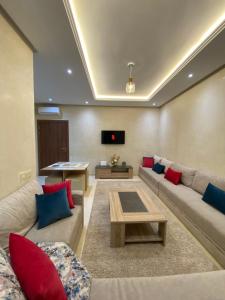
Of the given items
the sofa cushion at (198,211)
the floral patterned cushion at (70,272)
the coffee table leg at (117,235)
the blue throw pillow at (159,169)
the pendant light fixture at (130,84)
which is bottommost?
the coffee table leg at (117,235)

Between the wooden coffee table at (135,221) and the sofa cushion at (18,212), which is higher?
the sofa cushion at (18,212)

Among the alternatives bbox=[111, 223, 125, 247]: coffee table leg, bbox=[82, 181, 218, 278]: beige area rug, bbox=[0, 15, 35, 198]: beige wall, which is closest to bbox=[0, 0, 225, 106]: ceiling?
bbox=[0, 15, 35, 198]: beige wall

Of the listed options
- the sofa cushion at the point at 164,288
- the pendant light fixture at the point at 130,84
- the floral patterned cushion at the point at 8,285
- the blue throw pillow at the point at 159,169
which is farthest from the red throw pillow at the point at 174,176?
the floral patterned cushion at the point at 8,285

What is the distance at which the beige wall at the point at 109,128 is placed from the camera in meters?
5.84

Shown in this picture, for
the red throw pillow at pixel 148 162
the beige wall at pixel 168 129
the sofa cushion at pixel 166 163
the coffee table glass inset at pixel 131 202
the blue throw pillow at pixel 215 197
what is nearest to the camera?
the blue throw pillow at pixel 215 197

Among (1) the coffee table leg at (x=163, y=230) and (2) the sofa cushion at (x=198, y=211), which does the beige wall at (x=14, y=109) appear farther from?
(2) the sofa cushion at (x=198, y=211)

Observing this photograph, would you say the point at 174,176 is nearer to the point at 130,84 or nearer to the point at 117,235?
the point at 117,235

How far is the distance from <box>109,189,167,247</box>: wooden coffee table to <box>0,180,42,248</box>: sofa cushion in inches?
39.5

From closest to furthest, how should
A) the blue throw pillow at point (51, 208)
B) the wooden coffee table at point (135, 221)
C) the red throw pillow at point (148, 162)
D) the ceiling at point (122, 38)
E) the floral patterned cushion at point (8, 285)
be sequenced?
the floral patterned cushion at point (8, 285), the ceiling at point (122, 38), the blue throw pillow at point (51, 208), the wooden coffee table at point (135, 221), the red throw pillow at point (148, 162)

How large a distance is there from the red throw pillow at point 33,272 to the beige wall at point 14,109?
0.94 meters

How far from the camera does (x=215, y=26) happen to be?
77.3 inches

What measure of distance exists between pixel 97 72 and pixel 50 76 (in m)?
1.00

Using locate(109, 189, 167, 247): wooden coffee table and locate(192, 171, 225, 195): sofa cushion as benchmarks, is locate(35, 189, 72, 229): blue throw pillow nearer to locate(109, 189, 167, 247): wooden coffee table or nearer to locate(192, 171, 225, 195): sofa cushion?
locate(109, 189, 167, 247): wooden coffee table

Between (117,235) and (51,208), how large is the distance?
3.08 ft
